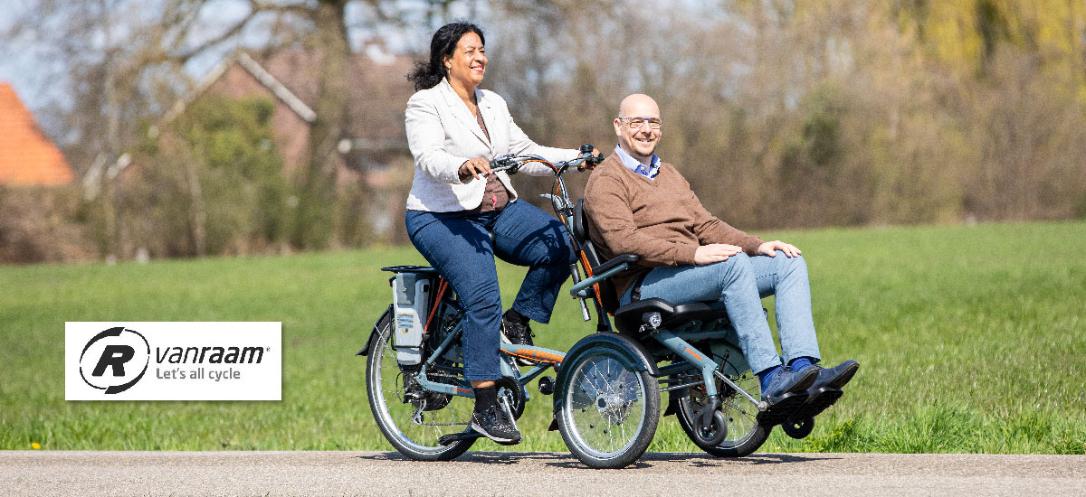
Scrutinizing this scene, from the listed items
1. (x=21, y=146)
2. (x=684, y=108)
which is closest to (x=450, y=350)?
(x=684, y=108)

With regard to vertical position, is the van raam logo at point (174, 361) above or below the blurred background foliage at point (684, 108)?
below

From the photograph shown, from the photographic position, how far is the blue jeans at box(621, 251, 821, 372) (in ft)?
19.3

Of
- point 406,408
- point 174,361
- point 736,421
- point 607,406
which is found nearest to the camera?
point 607,406

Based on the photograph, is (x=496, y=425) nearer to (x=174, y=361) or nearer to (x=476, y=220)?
(x=476, y=220)

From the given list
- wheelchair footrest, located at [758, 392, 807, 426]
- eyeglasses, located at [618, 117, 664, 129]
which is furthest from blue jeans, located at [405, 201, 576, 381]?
wheelchair footrest, located at [758, 392, 807, 426]

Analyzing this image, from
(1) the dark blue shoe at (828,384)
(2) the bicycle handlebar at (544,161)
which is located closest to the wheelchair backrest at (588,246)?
(2) the bicycle handlebar at (544,161)

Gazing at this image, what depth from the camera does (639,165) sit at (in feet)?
21.1

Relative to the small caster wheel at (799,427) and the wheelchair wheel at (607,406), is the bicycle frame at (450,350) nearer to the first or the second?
the wheelchair wheel at (607,406)

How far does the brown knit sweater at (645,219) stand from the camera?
6180mm

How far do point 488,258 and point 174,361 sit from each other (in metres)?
4.19

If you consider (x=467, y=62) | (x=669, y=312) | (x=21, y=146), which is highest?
(x=21, y=146)

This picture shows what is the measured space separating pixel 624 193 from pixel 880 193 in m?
34.3

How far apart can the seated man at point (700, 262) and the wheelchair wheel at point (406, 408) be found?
122cm

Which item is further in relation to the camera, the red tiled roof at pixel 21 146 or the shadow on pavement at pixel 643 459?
the red tiled roof at pixel 21 146
